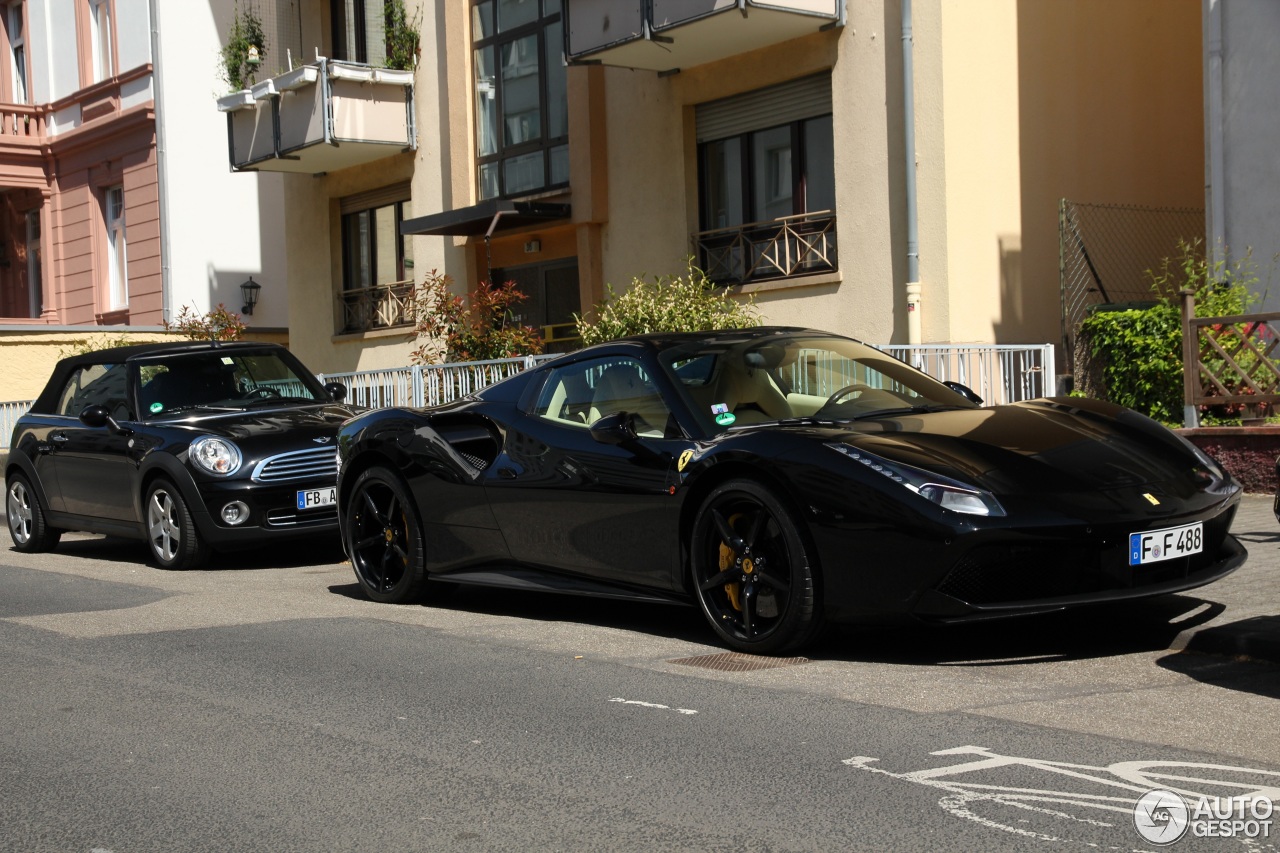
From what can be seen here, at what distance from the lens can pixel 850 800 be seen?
442 centimetres

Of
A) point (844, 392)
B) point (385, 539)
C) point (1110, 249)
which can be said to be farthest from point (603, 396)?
point (1110, 249)

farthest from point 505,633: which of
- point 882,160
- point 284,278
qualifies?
point 284,278

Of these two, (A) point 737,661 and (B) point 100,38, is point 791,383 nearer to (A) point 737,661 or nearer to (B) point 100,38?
(A) point 737,661

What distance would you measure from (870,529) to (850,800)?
1.83 metres

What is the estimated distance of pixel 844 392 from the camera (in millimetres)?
7402

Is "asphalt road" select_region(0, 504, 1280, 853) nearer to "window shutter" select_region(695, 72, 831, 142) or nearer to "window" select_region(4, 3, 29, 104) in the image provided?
"window shutter" select_region(695, 72, 831, 142)

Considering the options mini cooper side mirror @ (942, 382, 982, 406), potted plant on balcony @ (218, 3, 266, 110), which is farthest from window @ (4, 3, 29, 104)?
mini cooper side mirror @ (942, 382, 982, 406)

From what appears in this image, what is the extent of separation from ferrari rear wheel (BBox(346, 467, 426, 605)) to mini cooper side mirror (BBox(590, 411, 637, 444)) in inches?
70.9

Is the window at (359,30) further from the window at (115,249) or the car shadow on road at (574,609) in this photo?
the car shadow on road at (574,609)

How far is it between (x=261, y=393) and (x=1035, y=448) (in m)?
7.27

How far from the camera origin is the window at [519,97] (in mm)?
20453

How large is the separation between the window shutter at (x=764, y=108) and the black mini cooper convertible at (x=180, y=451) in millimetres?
6656

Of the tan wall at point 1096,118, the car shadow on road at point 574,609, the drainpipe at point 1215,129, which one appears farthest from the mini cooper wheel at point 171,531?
the drainpipe at point 1215,129

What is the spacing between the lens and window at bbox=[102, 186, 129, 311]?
30.6 m
